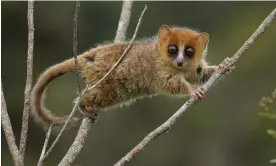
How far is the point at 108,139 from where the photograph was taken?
58.7 feet

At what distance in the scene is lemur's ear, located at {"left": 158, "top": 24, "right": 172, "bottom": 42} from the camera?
582cm

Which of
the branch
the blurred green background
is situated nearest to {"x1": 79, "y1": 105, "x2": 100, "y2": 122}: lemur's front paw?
the branch

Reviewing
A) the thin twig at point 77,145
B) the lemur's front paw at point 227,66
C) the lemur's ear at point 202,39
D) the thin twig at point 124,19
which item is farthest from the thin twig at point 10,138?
the thin twig at point 124,19

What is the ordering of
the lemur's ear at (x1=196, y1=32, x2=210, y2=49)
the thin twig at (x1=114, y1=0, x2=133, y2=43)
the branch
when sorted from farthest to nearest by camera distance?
the thin twig at (x1=114, y1=0, x2=133, y2=43)
the lemur's ear at (x1=196, y1=32, x2=210, y2=49)
the branch

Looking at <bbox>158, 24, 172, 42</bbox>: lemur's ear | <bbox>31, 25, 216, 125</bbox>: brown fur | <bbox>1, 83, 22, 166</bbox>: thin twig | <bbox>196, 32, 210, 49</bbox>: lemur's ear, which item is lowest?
<bbox>1, 83, 22, 166</bbox>: thin twig

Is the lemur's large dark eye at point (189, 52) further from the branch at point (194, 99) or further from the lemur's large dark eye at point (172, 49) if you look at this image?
the branch at point (194, 99)

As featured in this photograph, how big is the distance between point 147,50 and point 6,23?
488 inches

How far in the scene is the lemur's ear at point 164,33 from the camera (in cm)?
582

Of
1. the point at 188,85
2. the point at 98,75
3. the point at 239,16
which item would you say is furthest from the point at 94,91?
the point at 239,16

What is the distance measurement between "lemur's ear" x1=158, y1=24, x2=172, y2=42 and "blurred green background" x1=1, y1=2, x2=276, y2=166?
11.0 metres

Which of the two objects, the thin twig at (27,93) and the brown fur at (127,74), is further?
the brown fur at (127,74)

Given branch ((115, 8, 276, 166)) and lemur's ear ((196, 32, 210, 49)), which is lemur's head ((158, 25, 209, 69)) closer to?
lemur's ear ((196, 32, 210, 49))

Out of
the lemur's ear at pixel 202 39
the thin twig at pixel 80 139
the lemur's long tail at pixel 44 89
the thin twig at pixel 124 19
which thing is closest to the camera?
the thin twig at pixel 80 139

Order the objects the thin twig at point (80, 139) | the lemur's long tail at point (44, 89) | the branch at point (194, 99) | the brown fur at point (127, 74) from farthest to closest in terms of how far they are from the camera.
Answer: the lemur's long tail at point (44, 89) → the brown fur at point (127, 74) → the thin twig at point (80, 139) → the branch at point (194, 99)
